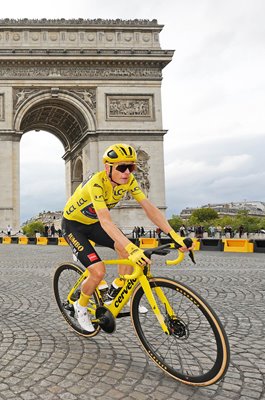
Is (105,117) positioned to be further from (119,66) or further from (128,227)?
(128,227)

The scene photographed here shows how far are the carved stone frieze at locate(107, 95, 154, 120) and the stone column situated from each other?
7042 mm

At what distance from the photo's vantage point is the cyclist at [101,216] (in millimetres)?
3257

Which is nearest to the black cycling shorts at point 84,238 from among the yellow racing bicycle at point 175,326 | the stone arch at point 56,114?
the yellow racing bicycle at point 175,326

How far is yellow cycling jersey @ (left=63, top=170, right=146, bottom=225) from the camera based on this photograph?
131 inches

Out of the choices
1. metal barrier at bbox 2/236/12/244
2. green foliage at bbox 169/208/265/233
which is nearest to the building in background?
green foliage at bbox 169/208/265/233

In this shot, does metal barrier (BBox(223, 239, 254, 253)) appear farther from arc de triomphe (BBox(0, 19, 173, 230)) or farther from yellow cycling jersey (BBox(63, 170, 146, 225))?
arc de triomphe (BBox(0, 19, 173, 230))

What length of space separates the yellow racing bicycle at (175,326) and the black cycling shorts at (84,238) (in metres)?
0.38

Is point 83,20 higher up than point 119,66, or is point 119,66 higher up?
point 83,20

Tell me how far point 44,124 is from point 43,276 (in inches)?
1216

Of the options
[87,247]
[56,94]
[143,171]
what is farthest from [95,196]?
[56,94]

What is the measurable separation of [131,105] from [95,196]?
2836cm

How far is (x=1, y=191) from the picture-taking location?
29.5 meters

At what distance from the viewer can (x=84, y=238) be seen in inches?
147

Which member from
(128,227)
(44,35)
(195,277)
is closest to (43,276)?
(195,277)
